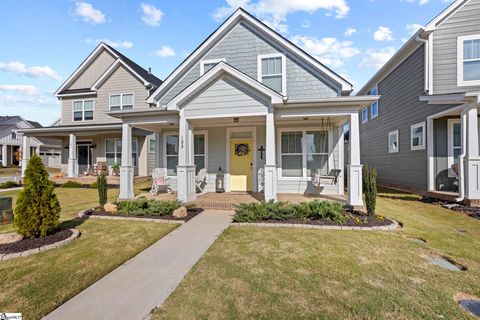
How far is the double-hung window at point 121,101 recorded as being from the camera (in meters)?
15.4

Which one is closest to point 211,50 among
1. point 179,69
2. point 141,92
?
point 179,69

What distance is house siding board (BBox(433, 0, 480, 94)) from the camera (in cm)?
911

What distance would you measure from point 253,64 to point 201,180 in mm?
5162

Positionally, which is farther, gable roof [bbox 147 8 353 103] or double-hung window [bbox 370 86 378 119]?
double-hung window [bbox 370 86 378 119]

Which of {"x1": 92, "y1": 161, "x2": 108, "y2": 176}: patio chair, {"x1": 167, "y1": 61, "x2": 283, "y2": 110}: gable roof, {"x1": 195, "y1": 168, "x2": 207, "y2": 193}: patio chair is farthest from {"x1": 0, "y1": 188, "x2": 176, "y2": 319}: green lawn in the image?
{"x1": 92, "y1": 161, "x2": 108, "y2": 176}: patio chair

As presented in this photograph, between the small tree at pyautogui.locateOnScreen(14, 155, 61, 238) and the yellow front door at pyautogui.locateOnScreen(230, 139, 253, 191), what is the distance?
6.08 meters

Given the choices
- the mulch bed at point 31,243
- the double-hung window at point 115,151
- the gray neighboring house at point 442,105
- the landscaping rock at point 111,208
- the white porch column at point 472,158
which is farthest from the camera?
the double-hung window at point 115,151

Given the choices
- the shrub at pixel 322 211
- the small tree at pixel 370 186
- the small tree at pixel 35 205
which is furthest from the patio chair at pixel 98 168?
the small tree at pixel 370 186

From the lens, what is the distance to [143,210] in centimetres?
658

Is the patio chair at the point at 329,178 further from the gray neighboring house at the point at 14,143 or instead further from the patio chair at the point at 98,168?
the gray neighboring house at the point at 14,143

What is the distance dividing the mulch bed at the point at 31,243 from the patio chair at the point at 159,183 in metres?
4.52

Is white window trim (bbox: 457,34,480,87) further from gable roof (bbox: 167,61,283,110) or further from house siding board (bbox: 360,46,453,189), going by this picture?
gable roof (bbox: 167,61,283,110)

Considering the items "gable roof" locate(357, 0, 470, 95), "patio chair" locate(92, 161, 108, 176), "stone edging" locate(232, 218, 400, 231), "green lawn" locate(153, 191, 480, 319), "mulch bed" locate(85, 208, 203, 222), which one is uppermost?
"gable roof" locate(357, 0, 470, 95)

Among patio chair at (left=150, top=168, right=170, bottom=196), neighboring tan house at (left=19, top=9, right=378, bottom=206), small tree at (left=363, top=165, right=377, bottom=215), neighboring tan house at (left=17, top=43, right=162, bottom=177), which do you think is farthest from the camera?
neighboring tan house at (left=17, top=43, right=162, bottom=177)
